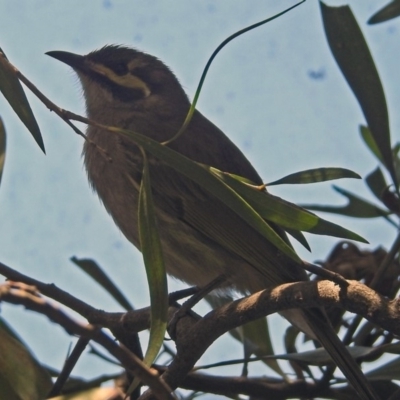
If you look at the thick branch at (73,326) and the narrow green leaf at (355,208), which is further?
the narrow green leaf at (355,208)

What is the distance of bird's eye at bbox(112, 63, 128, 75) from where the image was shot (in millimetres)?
4160

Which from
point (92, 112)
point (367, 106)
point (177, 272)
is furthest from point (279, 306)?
point (92, 112)

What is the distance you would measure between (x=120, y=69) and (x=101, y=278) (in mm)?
1411

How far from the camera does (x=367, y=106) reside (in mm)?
2422

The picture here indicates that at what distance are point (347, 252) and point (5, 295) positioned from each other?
2.04 meters

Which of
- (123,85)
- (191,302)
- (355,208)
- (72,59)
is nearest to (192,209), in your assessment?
(191,302)

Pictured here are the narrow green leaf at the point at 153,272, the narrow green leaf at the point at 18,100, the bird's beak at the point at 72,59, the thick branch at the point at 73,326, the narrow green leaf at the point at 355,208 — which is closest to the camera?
the thick branch at the point at 73,326

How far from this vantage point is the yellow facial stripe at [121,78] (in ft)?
13.5

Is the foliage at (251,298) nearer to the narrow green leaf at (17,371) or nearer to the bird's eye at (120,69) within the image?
the narrow green leaf at (17,371)

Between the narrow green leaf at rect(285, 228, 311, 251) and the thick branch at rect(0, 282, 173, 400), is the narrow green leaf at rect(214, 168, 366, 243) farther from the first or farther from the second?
the thick branch at rect(0, 282, 173, 400)

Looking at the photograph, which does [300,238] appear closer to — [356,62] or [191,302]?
[356,62]

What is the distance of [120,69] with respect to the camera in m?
4.18

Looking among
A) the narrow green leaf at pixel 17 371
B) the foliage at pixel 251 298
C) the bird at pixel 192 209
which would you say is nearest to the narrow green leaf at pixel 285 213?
the foliage at pixel 251 298

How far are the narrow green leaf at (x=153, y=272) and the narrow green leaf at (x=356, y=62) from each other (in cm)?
76
